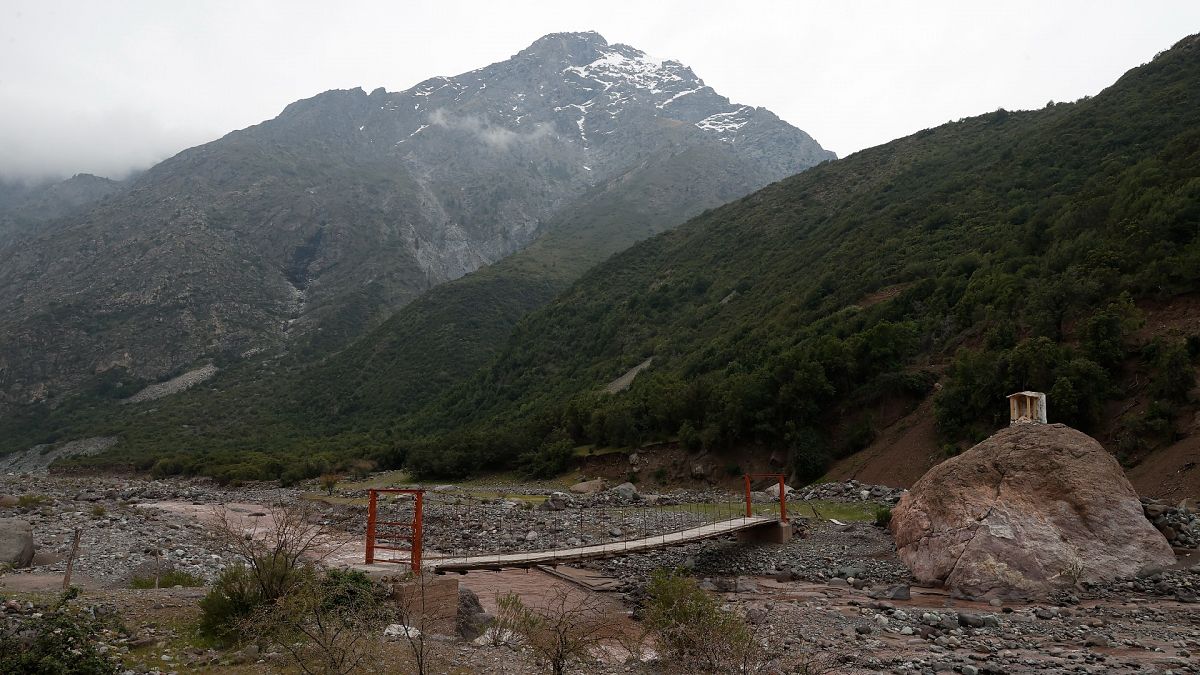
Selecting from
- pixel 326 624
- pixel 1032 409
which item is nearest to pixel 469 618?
pixel 326 624

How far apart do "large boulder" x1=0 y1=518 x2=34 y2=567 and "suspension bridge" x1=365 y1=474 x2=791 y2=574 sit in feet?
26.7

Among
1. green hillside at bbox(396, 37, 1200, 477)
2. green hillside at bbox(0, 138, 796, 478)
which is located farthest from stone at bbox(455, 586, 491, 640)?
green hillside at bbox(0, 138, 796, 478)

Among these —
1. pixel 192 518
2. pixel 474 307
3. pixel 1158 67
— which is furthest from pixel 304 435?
pixel 1158 67

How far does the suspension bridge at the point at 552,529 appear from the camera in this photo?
14.2 meters

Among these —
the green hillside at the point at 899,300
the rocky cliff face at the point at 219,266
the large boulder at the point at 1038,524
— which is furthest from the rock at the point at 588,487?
the rocky cliff face at the point at 219,266

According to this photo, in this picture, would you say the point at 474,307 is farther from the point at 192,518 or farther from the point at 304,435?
the point at 192,518

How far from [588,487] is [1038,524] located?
25.4 meters

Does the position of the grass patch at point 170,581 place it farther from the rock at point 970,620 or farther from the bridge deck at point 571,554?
the rock at point 970,620

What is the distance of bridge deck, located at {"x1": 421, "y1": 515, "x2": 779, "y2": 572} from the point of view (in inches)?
560

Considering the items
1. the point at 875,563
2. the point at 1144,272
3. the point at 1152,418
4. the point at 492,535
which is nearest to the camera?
the point at 875,563

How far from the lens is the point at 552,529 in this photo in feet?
72.8

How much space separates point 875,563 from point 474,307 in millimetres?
102144

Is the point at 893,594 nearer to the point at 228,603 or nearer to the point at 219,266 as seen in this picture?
the point at 228,603

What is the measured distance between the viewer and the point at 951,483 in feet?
49.3
